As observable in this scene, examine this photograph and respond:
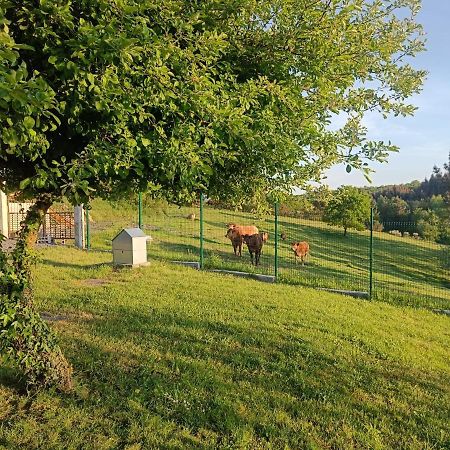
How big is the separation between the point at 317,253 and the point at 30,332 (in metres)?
14.1

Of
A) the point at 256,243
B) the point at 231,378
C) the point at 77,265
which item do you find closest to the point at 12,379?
the point at 231,378

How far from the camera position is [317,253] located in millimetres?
16953

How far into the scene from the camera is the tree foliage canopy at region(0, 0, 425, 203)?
235cm

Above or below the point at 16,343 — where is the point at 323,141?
above

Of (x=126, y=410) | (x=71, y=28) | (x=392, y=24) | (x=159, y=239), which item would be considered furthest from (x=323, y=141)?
(x=159, y=239)

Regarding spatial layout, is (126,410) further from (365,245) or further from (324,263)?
(365,245)

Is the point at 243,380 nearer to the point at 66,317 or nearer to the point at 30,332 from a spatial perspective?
the point at 30,332

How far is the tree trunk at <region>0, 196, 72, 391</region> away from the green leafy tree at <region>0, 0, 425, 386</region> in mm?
156

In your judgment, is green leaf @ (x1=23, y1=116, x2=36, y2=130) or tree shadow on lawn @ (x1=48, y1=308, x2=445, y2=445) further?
tree shadow on lawn @ (x1=48, y1=308, x2=445, y2=445)

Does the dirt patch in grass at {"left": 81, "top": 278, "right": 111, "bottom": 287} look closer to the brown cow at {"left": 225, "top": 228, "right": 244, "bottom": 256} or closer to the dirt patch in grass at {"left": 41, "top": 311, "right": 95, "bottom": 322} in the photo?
the dirt patch in grass at {"left": 41, "top": 311, "right": 95, "bottom": 322}

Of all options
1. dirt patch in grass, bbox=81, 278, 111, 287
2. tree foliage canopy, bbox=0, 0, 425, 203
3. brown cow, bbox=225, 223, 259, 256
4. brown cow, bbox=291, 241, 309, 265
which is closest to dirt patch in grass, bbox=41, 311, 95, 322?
dirt patch in grass, bbox=81, 278, 111, 287

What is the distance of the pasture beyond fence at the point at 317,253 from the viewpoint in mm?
12305

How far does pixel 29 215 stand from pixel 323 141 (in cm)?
303

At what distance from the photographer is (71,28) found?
2352 millimetres
